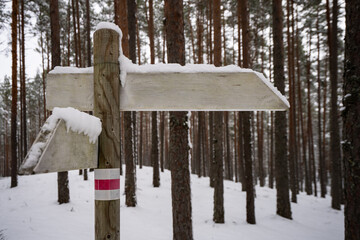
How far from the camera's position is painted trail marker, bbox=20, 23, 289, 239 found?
4.28ft

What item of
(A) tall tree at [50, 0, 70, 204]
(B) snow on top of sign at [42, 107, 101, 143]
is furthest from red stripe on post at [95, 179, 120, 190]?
(A) tall tree at [50, 0, 70, 204]

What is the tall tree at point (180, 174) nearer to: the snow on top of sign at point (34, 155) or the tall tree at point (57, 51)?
the snow on top of sign at point (34, 155)

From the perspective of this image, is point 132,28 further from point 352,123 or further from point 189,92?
point 189,92

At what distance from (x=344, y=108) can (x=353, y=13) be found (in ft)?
5.07

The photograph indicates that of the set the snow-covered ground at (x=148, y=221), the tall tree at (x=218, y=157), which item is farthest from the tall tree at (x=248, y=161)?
the tall tree at (x=218, y=157)

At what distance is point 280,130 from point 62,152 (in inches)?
353

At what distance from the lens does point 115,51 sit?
1.39 metres

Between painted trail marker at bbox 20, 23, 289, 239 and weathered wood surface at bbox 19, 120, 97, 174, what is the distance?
18cm

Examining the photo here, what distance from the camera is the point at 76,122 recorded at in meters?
1.08

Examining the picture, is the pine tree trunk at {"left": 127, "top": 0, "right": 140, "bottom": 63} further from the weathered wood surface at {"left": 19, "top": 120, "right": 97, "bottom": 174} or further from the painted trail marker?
the weathered wood surface at {"left": 19, "top": 120, "right": 97, "bottom": 174}

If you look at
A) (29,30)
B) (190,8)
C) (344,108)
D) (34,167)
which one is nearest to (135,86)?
(34,167)

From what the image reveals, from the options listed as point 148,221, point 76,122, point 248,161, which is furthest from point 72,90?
point 248,161

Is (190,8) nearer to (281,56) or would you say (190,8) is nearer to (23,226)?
(281,56)

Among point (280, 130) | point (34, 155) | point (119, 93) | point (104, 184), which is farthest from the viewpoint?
point (280, 130)
